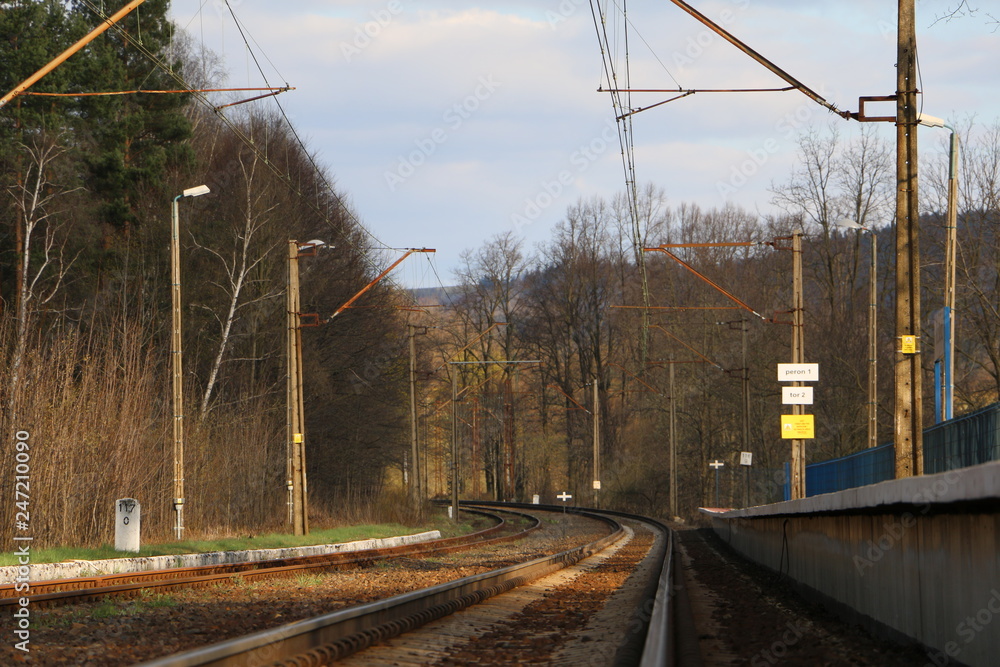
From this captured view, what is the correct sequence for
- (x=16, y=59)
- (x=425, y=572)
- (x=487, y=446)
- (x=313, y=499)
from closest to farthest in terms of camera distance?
1. (x=425, y=572)
2. (x=16, y=59)
3. (x=313, y=499)
4. (x=487, y=446)

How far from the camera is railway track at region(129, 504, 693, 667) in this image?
23.1 feet

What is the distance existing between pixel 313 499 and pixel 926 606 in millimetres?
36600

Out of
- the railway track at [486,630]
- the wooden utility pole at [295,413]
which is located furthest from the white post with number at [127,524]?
the wooden utility pole at [295,413]

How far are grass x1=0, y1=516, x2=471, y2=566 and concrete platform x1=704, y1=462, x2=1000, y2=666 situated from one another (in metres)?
11.1

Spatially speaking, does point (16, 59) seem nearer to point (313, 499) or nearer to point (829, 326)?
point (313, 499)

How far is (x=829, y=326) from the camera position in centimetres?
5391

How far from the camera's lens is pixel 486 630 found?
32.6 ft

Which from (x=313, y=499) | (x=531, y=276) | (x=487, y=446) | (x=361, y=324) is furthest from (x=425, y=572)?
(x=487, y=446)

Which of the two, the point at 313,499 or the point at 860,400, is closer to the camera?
the point at 313,499

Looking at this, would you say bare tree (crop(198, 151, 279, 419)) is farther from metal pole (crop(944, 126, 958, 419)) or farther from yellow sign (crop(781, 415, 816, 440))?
metal pole (crop(944, 126, 958, 419))

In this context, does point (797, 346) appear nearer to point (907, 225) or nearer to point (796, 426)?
point (796, 426)

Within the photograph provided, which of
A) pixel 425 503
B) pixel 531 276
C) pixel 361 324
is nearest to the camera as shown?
pixel 425 503

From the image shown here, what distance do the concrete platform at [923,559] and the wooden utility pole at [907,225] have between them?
11.9 feet

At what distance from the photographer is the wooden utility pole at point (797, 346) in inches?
1018
